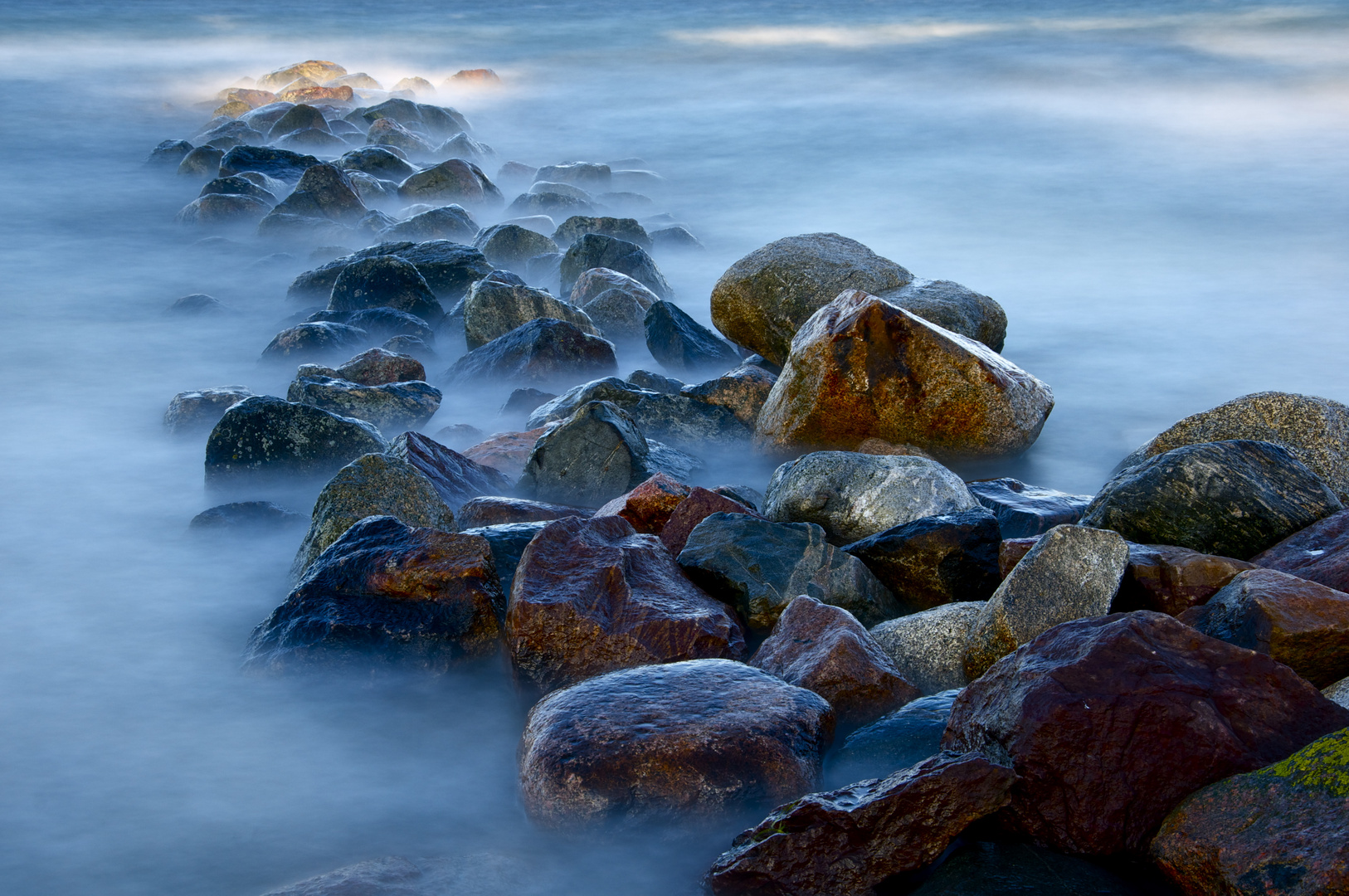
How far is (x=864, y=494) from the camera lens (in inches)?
172

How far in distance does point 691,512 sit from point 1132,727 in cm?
201

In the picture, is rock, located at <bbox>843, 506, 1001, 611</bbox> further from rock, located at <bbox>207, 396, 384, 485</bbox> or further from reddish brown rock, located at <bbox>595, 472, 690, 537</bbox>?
rock, located at <bbox>207, 396, 384, 485</bbox>

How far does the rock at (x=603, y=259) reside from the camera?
905 centimetres

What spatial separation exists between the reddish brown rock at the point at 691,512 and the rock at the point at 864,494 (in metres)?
0.31

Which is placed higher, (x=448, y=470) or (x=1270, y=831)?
(x=1270, y=831)

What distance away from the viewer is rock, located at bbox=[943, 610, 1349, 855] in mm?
2402

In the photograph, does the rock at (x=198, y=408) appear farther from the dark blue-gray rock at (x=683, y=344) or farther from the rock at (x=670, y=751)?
the rock at (x=670, y=751)

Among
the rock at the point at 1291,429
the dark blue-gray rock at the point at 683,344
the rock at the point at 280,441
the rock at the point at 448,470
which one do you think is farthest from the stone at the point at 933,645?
the dark blue-gray rock at the point at 683,344

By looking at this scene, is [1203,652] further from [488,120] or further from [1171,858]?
[488,120]

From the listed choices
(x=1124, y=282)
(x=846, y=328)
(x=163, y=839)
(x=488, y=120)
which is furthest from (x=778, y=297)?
(x=488, y=120)

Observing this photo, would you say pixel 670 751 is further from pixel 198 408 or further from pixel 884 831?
pixel 198 408

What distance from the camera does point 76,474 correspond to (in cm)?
598

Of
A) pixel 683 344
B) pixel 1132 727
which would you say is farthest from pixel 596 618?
pixel 683 344

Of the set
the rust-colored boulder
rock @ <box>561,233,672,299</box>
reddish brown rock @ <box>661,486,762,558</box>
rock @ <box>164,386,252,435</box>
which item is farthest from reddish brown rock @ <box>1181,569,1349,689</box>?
rock @ <box>561,233,672,299</box>
